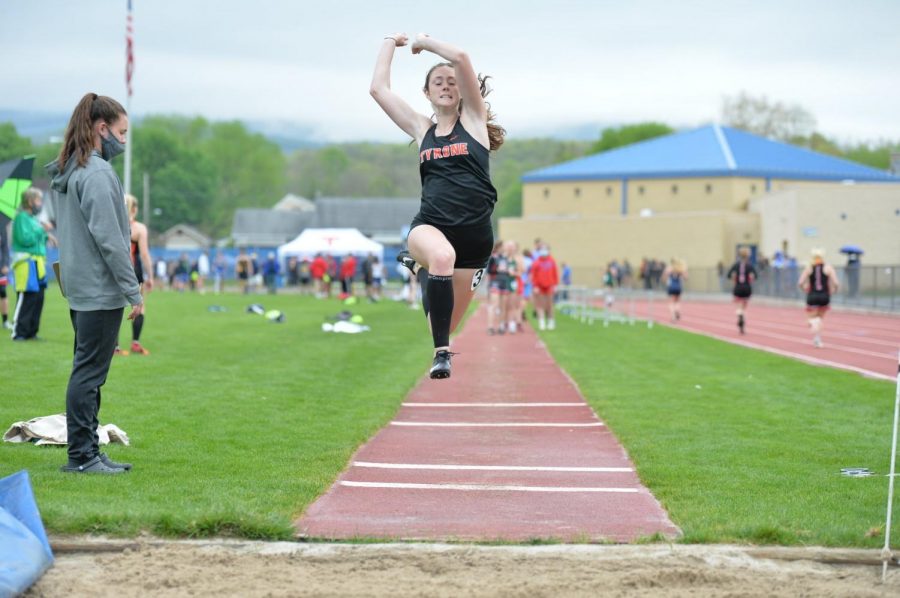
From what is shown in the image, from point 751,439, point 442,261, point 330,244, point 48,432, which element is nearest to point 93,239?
point 48,432

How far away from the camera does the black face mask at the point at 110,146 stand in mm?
7039

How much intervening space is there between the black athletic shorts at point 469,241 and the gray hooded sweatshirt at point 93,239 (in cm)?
188

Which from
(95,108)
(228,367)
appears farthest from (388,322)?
(95,108)

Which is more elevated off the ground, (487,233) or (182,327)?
(487,233)

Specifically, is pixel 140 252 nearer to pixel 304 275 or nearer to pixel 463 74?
pixel 463 74

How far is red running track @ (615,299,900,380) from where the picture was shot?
1969 cm

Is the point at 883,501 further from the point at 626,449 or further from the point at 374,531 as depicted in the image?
the point at 374,531

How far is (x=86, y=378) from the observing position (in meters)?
6.96

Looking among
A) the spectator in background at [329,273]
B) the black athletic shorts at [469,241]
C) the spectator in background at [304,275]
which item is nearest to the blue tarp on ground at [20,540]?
the black athletic shorts at [469,241]

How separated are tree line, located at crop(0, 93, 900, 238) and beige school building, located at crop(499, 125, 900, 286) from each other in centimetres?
3132

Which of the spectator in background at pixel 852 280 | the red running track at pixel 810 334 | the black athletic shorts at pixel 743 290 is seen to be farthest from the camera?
the spectator in background at pixel 852 280

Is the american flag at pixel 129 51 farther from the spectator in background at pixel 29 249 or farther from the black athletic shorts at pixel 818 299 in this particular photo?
the black athletic shorts at pixel 818 299

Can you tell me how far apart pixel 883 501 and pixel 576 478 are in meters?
2.01

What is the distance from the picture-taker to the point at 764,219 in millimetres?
64562
